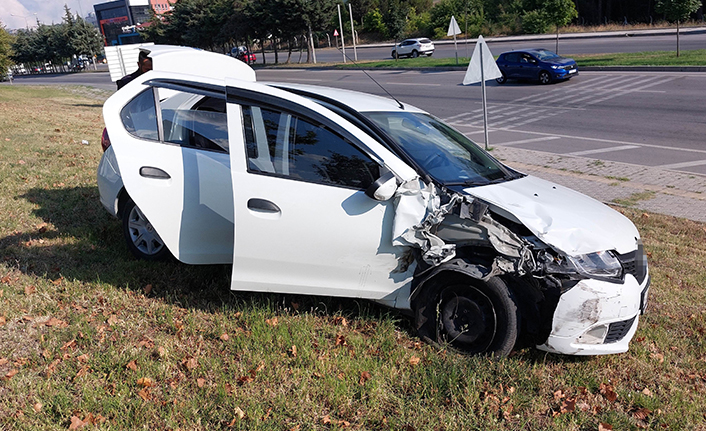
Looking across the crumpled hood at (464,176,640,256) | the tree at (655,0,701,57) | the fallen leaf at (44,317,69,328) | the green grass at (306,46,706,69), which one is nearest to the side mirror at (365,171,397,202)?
Answer: the crumpled hood at (464,176,640,256)

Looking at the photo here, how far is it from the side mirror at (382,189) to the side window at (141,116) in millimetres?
2382

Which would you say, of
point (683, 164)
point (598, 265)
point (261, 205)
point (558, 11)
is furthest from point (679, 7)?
point (261, 205)

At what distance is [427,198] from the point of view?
4016 millimetres

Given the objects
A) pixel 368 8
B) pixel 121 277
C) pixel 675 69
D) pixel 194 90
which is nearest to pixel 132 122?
pixel 194 90

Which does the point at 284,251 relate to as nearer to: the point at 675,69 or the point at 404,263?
the point at 404,263

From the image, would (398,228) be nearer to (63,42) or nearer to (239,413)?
(239,413)

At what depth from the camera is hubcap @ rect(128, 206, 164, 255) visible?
5.71 m

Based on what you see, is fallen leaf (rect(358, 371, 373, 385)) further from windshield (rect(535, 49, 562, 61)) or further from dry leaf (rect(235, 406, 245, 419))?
windshield (rect(535, 49, 562, 61))

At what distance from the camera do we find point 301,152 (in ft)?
14.1

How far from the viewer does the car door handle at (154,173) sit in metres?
4.88

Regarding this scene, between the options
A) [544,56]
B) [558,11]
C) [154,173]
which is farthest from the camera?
[558,11]

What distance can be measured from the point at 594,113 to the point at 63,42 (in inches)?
3643

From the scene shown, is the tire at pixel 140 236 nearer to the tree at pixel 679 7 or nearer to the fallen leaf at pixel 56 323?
the fallen leaf at pixel 56 323

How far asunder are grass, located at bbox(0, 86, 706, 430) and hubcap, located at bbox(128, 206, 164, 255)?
0.24 m
